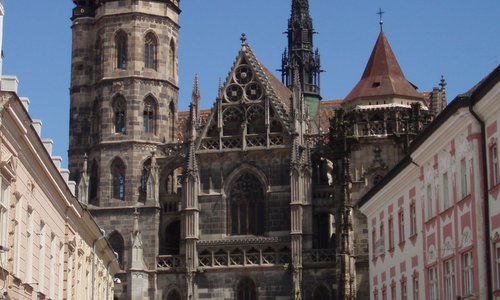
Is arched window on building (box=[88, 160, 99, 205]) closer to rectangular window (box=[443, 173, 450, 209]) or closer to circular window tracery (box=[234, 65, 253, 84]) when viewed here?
circular window tracery (box=[234, 65, 253, 84])

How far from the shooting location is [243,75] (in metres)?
71.2

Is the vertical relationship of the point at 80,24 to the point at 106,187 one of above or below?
above

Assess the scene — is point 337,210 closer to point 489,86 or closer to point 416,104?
point 416,104

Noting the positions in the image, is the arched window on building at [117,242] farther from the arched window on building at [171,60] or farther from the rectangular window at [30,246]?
the rectangular window at [30,246]

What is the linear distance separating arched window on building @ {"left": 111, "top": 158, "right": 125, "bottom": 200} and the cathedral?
0.08 m

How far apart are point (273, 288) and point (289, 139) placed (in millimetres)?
9214

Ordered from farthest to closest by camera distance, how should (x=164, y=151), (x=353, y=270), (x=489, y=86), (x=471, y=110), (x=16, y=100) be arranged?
(x=164, y=151), (x=353, y=270), (x=471, y=110), (x=489, y=86), (x=16, y=100)

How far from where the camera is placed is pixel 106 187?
230ft

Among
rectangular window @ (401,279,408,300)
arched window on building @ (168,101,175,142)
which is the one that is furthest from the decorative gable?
rectangular window @ (401,279,408,300)

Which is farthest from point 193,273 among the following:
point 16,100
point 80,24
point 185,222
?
point 16,100

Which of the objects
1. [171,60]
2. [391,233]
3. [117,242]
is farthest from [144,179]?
[391,233]

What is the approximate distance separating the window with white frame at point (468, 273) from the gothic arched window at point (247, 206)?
3865 centimetres

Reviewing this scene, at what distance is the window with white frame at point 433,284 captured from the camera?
3384 centimetres

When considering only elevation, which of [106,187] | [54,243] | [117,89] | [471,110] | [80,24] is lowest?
[54,243]
